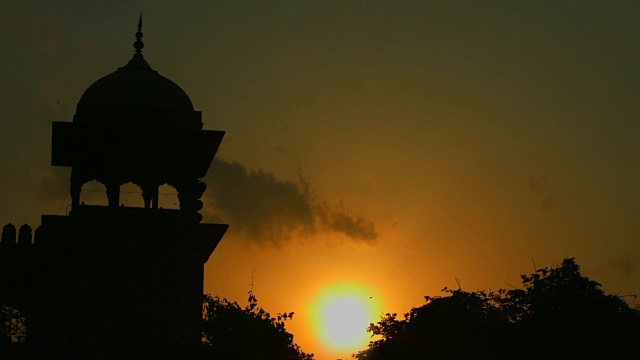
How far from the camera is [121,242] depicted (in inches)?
1095

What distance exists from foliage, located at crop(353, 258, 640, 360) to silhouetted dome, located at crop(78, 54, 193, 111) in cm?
1584

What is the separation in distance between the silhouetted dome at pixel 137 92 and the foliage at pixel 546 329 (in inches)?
624

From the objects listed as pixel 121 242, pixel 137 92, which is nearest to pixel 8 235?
pixel 121 242

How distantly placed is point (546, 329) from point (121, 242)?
17.0m

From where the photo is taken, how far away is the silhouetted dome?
28.9 metres

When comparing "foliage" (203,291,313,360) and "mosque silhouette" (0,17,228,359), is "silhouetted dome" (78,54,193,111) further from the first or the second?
"foliage" (203,291,313,360)

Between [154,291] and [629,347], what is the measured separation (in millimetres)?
17991

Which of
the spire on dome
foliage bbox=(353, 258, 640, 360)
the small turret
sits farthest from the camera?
foliage bbox=(353, 258, 640, 360)

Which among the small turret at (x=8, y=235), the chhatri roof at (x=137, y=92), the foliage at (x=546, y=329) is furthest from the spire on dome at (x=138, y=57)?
the foliage at (x=546, y=329)

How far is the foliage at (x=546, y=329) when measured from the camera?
3603cm

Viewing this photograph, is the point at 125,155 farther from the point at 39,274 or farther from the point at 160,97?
the point at 39,274

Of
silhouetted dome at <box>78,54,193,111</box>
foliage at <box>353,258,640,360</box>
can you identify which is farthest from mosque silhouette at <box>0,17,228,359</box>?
foliage at <box>353,258,640,360</box>

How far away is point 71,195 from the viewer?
96.4 feet

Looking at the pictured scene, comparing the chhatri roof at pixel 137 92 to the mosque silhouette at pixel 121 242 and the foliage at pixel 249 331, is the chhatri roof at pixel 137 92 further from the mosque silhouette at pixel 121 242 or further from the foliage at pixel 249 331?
the foliage at pixel 249 331
